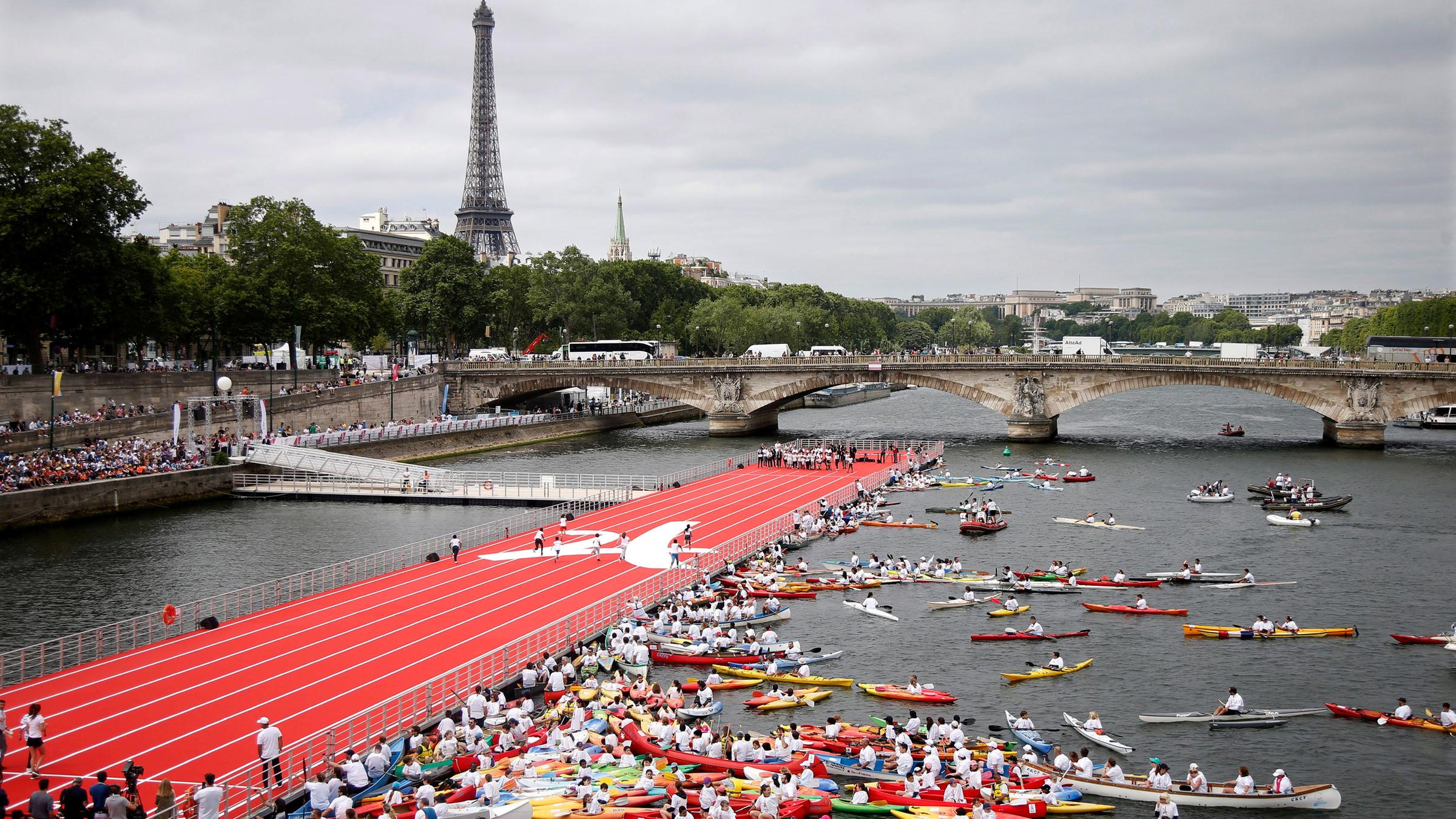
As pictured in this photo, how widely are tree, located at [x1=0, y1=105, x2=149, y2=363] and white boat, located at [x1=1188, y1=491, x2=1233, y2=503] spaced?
71.0m

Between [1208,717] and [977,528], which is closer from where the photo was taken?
[1208,717]

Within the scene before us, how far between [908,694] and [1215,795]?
9.15 meters

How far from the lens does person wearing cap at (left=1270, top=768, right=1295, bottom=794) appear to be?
88.4ft

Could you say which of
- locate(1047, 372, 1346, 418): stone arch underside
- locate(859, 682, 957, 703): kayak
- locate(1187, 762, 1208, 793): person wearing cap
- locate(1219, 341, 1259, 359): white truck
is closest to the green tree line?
locate(1219, 341, 1259, 359): white truck

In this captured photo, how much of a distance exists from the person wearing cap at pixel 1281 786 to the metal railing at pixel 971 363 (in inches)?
2816

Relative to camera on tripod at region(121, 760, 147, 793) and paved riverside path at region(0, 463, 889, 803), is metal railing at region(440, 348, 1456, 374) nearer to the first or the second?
paved riverside path at region(0, 463, 889, 803)

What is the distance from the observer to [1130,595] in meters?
46.0

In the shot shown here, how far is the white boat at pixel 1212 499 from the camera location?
68.1 m

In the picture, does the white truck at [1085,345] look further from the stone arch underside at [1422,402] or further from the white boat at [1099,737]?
the white boat at [1099,737]

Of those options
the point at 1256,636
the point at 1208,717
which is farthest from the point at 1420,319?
the point at 1208,717

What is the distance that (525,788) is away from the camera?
24.8 m

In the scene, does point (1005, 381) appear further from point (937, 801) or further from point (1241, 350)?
point (937, 801)

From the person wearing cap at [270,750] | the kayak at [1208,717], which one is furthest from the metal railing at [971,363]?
the person wearing cap at [270,750]

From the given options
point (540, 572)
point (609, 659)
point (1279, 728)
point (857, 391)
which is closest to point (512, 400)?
point (857, 391)
